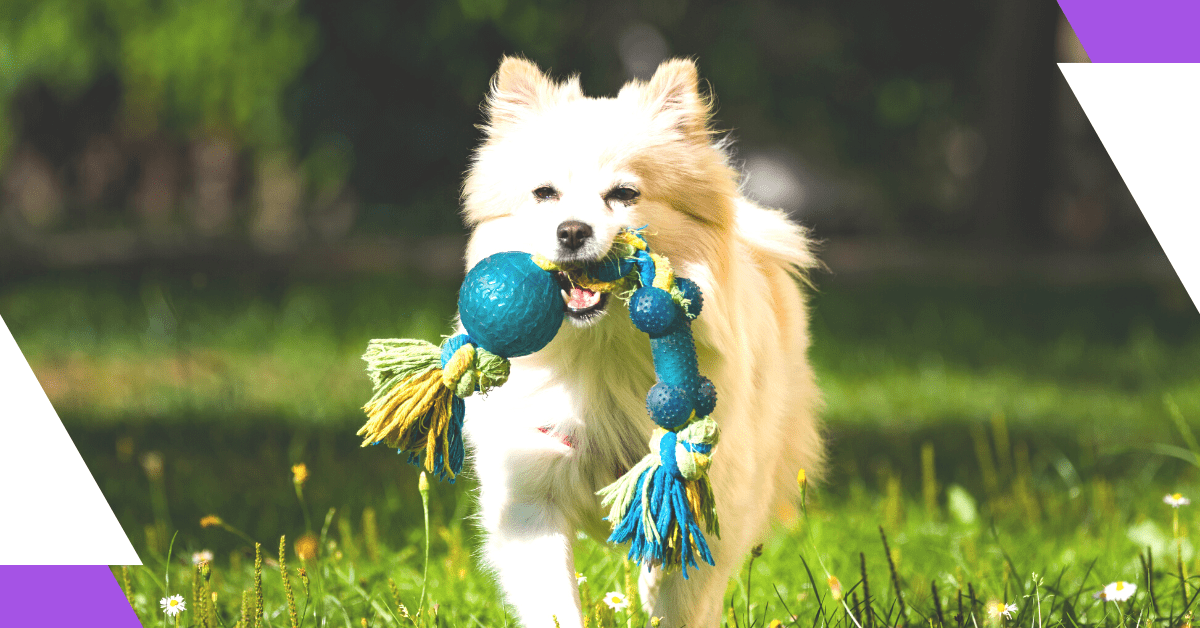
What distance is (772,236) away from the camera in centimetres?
385

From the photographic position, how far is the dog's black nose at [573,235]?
2.63 metres

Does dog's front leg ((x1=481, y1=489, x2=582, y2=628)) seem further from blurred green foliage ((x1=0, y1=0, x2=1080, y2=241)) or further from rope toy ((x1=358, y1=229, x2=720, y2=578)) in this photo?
blurred green foliage ((x1=0, y1=0, x2=1080, y2=241))

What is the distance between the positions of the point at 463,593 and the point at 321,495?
1.33 meters

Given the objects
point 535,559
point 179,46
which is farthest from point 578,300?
point 179,46

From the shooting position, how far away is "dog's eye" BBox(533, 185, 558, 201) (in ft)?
9.60

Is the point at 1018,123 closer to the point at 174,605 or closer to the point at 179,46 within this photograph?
the point at 179,46

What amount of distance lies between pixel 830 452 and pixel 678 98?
3035 mm

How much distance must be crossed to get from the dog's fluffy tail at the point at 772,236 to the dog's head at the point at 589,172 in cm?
55

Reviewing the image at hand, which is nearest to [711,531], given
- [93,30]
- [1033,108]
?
[1033,108]

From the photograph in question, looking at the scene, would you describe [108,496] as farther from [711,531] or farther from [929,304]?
[929,304]

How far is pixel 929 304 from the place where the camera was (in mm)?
10273

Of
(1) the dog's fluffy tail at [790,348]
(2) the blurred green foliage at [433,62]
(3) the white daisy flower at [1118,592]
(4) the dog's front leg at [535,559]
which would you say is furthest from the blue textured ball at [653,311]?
(2) the blurred green foliage at [433,62]

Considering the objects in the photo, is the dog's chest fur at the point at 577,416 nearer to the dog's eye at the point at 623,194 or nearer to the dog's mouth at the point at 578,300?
the dog's mouth at the point at 578,300

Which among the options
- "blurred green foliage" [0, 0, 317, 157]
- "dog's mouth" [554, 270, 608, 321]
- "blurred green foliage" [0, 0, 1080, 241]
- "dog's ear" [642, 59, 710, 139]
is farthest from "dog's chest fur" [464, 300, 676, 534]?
"blurred green foliage" [0, 0, 317, 157]
